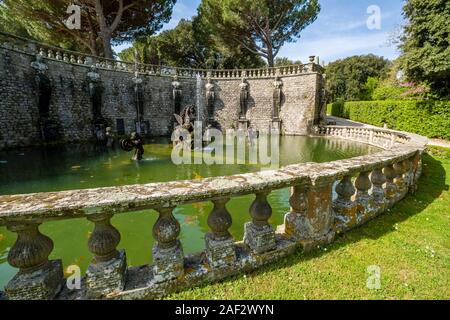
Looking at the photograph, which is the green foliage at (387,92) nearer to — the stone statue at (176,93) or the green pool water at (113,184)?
the green pool water at (113,184)

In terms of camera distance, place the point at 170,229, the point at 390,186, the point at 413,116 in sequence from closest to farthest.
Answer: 1. the point at 170,229
2. the point at 390,186
3. the point at 413,116

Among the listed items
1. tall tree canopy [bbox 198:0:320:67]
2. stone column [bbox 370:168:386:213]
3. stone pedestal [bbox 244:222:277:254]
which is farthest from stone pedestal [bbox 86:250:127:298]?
tall tree canopy [bbox 198:0:320:67]

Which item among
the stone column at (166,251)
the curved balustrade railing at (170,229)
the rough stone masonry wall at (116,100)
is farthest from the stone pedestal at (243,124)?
the stone column at (166,251)

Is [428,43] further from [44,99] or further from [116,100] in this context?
[44,99]

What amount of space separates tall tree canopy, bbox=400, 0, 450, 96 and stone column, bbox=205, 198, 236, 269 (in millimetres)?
17342

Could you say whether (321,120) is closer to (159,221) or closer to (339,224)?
(339,224)

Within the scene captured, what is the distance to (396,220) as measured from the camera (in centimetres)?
345

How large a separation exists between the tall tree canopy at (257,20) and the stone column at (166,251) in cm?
2585

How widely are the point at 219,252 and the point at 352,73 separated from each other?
55.2m

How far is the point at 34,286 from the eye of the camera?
5.29 feet

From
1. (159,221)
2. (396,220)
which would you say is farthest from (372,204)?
(159,221)

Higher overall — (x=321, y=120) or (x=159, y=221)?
(x=321, y=120)

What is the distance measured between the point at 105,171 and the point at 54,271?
7.77 meters

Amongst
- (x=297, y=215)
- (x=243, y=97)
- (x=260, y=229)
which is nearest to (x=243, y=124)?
(x=243, y=97)
